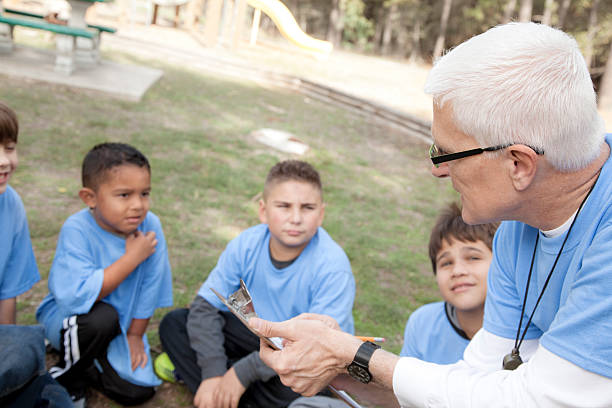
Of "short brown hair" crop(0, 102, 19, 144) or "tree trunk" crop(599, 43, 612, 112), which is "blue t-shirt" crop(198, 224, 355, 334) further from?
"tree trunk" crop(599, 43, 612, 112)

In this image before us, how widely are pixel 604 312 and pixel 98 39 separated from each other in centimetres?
975

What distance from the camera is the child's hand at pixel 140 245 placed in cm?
267

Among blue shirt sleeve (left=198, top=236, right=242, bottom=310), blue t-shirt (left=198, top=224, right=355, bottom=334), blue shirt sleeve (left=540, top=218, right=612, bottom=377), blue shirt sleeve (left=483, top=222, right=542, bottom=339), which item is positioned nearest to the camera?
→ blue shirt sleeve (left=540, top=218, right=612, bottom=377)

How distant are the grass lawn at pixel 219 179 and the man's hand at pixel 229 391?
29cm

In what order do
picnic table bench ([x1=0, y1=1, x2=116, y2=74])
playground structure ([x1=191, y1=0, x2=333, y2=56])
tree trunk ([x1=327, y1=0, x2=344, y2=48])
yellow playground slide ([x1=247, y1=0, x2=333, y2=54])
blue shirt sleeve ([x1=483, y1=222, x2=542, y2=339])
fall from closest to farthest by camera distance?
1. blue shirt sleeve ([x1=483, y1=222, x2=542, y2=339])
2. picnic table bench ([x1=0, y1=1, x2=116, y2=74])
3. yellow playground slide ([x1=247, y1=0, x2=333, y2=54])
4. playground structure ([x1=191, y1=0, x2=333, y2=56])
5. tree trunk ([x1=327, y1=0, x2=344, y2=48])

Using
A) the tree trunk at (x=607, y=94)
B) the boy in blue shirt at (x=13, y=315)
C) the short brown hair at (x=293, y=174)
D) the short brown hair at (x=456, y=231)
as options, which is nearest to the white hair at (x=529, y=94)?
the short brown hair at (x=456, y=231)

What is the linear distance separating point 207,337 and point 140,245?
558 mm

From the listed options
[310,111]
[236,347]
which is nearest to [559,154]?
[236,347]

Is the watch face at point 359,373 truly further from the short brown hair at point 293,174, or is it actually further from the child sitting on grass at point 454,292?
the short brown hair at point 293,174

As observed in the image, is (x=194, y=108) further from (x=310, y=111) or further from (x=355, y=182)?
(x=355, y=182)

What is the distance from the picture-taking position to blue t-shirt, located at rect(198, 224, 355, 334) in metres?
2.64

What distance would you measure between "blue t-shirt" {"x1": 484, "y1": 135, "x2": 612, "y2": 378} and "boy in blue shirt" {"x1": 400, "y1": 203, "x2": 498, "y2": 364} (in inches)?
20.7

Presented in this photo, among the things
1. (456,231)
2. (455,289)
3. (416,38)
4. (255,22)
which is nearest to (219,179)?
(456,231)

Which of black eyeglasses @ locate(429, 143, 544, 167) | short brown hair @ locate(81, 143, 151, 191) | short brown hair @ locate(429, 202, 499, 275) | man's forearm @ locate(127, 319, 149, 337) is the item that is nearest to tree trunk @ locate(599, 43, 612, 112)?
short brown hair @ locate(429, 202, 499, 275)
